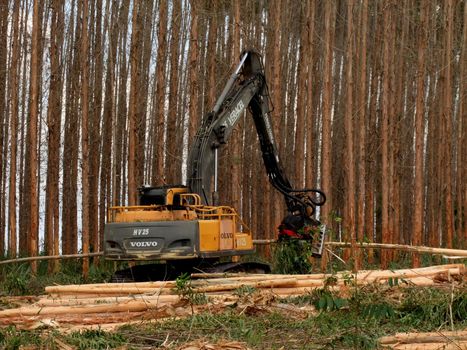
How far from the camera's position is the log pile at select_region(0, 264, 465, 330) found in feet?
23.3

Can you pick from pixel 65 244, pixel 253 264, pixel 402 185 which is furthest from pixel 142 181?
pixel 253 264

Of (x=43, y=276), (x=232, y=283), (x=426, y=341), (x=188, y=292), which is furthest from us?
(x=43, y=276)

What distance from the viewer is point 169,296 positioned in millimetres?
7586

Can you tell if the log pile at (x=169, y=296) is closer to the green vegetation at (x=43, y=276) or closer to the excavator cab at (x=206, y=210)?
the excavator cab at (x=206, y=210)

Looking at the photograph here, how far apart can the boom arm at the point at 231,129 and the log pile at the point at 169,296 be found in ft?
8.24

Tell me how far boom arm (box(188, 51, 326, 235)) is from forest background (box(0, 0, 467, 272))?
6.72 feet

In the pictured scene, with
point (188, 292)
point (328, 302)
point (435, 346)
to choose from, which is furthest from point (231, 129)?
point (435, 346)

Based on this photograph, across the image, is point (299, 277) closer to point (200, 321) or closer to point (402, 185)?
point (200, 321)

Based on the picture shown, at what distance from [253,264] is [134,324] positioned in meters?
4.34

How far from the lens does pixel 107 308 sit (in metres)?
7.24

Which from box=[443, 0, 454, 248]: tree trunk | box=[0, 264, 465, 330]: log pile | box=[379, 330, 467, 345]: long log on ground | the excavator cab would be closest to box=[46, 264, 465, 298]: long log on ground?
box=[0, 264, 465, 330]: log pile

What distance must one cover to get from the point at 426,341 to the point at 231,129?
6196mm

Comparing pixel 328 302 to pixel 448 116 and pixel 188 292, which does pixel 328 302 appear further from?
pixel 448 116

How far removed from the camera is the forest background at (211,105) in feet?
48.3
